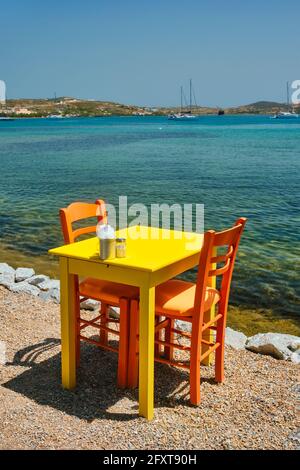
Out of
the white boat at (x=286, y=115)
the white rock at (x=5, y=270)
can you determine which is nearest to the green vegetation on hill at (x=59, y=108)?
the white boat at (x=286, y=115)

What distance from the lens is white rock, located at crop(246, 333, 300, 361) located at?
5.78 m

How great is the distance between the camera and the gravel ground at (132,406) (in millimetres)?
4027

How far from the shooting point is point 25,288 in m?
7.52

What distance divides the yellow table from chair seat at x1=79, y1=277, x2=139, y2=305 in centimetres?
29

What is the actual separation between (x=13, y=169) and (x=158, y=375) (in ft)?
82.3

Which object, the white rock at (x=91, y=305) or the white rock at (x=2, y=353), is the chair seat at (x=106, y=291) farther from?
the white rock at (x=91, y=305)

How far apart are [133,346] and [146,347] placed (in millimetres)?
484

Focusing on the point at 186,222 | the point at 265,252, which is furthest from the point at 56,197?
the point at 265,252

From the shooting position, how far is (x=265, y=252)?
1091 centimetres

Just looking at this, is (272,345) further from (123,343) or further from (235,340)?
(123,343)

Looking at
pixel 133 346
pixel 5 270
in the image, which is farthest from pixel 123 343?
pixel 5 270

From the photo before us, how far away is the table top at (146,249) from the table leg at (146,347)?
9.4 inches

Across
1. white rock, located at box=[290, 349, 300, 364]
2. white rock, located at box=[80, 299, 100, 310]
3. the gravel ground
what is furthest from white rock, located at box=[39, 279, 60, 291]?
white rock, located at box=[290, 349, 300, 364]
